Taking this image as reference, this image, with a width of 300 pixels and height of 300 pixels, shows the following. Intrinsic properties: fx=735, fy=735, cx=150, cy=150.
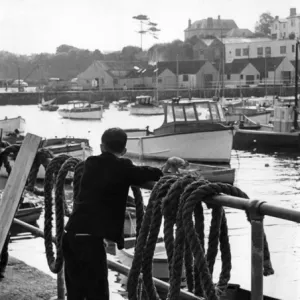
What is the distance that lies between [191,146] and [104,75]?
106 meters

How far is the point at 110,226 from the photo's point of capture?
4.50 metres

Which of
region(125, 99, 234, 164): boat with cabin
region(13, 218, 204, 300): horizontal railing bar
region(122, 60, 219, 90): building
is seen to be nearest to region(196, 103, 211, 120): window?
region(125, 99, 234, 164): boat with cabin

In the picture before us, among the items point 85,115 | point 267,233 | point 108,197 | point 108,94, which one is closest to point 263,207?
point 108,197

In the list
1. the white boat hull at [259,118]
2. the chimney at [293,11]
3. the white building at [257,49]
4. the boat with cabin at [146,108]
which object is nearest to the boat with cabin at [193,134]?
the white boat hull at [259,118]

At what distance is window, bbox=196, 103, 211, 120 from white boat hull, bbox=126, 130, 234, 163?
1.16m

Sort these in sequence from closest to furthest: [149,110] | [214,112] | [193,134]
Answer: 1. [214,112]
2. [193,134]
3. [149,110]

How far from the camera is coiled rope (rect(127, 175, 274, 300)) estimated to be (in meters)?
3.73

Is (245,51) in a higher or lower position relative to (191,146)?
higher

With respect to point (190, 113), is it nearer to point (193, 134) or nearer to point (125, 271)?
point (193, 134)

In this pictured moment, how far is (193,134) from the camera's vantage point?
131ft

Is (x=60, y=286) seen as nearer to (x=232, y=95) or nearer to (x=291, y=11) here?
(x=232, y=95)

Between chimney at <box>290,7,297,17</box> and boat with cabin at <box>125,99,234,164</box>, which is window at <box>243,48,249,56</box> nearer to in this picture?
chimney at <box>290,7,297,17</box>

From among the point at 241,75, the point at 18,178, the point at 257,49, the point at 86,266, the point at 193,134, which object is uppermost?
the point at 257,49

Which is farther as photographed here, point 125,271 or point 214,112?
point 214,112
